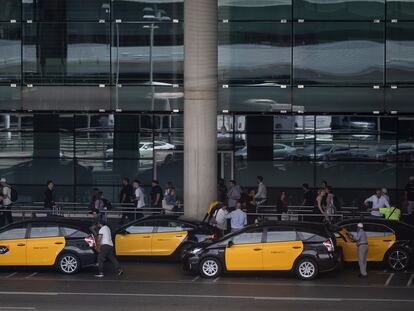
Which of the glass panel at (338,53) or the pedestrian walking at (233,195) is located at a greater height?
the glass panel at (338,53)

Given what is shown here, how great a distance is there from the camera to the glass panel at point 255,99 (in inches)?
1217

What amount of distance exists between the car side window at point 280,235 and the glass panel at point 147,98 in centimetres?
928

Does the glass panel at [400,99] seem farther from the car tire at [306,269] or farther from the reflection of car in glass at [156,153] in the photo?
the car tire at [306,269]

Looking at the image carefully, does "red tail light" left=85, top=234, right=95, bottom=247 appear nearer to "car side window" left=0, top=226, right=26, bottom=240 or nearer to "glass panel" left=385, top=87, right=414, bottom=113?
"car side window" left=0, top=226, right=26, bottom=240

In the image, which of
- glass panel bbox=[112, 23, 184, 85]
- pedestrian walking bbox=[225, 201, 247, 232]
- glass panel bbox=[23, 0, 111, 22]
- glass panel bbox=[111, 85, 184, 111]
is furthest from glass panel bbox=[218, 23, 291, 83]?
pedestrian walking bbox=[225, 201, 247, 232]

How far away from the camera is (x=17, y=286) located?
22.1 meters

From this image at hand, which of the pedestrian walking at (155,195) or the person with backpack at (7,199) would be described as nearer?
the person with backpack at (7,199)

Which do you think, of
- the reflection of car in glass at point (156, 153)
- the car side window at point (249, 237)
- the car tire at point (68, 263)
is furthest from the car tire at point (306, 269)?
the reflection of car in glass at point (156, 153)

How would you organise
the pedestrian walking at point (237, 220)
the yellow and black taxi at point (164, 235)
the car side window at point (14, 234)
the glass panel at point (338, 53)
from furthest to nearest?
1. the glass panel at point (338, 53)
2. the pedestrian walking at point (237, 220)
3. the yellow and black taxi at point (164, 235)
4. the car side window at point (14, 234)

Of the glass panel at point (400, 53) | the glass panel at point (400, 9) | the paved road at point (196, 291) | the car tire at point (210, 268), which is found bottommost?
the paved road at point (196, 291)

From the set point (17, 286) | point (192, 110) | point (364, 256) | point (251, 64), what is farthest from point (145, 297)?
point (251, 64)

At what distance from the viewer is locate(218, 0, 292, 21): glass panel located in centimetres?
3203

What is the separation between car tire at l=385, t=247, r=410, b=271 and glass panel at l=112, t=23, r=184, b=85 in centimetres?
1067

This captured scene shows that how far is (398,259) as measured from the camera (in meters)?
24.0
